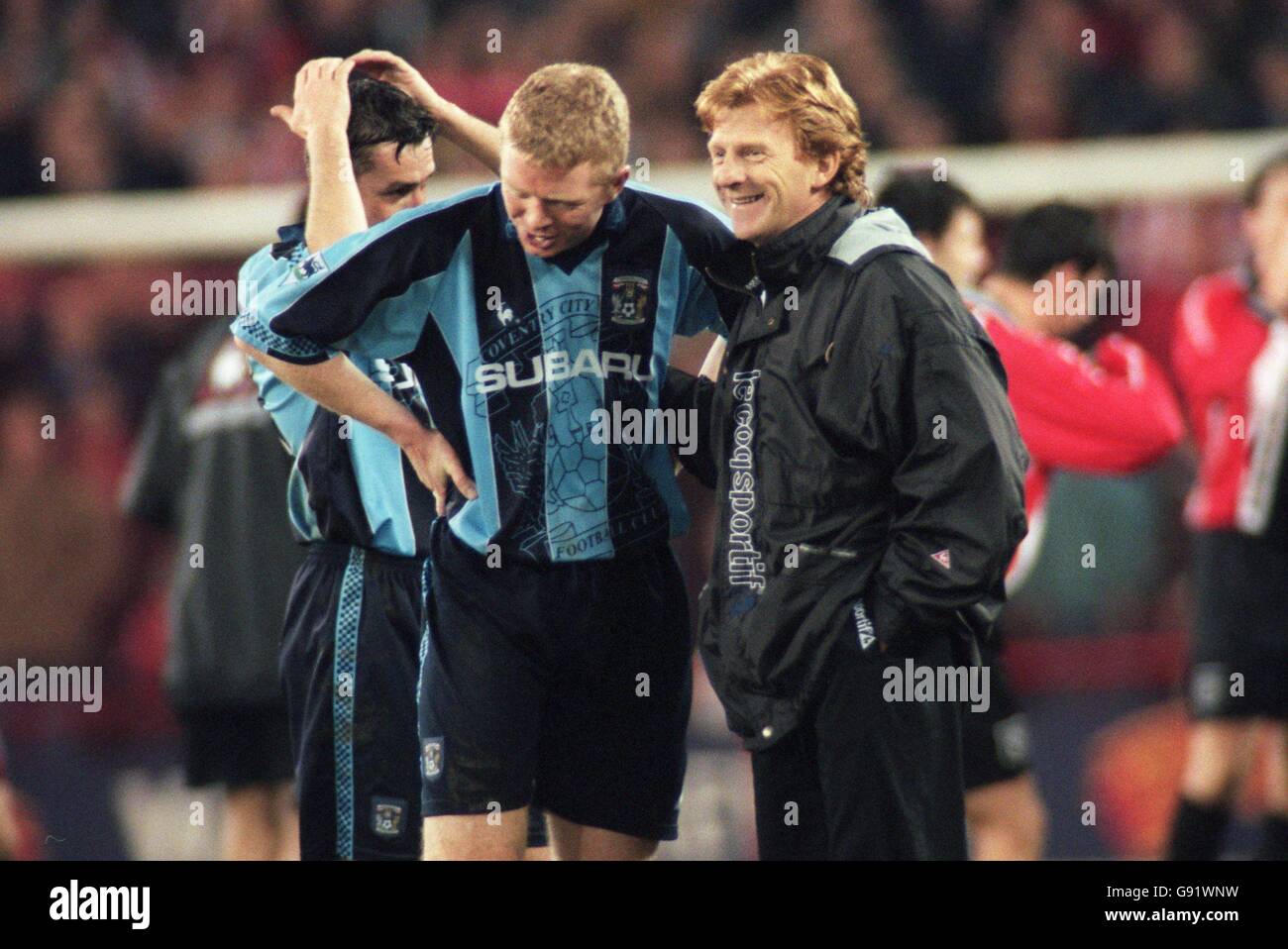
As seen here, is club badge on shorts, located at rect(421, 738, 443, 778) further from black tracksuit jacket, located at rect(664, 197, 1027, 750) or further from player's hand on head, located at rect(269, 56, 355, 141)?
player's hand on head, located at rect(269, 56, 355, 141)

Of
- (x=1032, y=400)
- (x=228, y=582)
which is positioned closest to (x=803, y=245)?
(x=1032, y=400)

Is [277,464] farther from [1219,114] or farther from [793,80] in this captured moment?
[1219,114]

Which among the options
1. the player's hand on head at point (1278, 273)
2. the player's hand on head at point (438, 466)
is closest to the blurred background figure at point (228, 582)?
the player's hand on head at point (438, 466)

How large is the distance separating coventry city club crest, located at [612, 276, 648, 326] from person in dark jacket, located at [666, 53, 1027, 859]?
213 mm

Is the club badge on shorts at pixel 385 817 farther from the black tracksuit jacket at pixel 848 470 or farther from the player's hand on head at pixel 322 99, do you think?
the player's hand on head at pixel 322 99

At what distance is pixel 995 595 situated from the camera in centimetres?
311

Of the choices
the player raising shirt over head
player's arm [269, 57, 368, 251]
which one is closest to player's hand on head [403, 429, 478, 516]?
the player raising shirt over head

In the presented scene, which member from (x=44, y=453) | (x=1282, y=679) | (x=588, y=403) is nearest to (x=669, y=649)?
(x=588, y=403)

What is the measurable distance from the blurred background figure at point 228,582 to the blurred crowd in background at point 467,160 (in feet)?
2.78

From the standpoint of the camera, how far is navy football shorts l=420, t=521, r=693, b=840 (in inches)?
127

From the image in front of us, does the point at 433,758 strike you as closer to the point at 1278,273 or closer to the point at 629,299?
the point at 629,299

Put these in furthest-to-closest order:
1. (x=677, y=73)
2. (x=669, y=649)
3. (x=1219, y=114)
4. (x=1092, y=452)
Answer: (x=677, y=73) < (x=1219, y=114) < (x=1092, y=452) < (x=669, y=649)

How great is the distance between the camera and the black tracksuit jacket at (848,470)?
2.95 m

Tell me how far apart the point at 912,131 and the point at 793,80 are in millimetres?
4382
